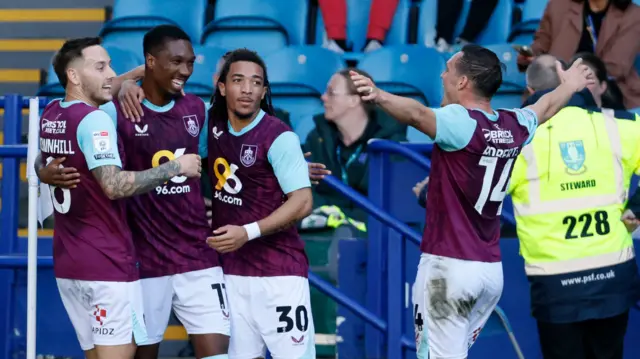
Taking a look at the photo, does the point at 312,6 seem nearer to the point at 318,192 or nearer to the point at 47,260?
the point at 318,192

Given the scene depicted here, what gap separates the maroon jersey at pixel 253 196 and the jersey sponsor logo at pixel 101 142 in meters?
0.55

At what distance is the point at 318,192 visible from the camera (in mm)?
6266

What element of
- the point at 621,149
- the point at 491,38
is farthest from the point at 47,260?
the point at 491,38

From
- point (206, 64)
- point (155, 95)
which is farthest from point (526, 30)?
point (155, 95)

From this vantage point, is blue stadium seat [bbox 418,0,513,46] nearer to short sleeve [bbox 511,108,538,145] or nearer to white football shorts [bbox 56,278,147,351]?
short sleeve [bbox 511,108,538,145]

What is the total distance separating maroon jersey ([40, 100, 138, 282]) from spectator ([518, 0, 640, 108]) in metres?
3.74

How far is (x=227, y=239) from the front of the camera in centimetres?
415

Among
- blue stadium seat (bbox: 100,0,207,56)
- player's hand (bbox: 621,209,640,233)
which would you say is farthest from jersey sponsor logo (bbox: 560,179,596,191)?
blue stadium seat (bbox: 100,0,207,56)

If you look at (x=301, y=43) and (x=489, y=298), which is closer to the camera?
(x=489, y=298)

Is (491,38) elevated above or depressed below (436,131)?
above

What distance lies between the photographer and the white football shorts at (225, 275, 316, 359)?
4.38 meters

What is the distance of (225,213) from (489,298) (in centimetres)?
116

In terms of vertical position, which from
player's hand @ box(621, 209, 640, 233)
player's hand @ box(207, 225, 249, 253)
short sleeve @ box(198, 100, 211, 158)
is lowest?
player's hand @ box(207, 225, 249, 253)

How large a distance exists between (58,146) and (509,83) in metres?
4.04
